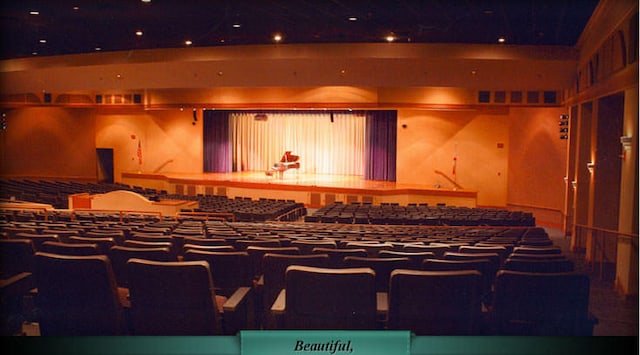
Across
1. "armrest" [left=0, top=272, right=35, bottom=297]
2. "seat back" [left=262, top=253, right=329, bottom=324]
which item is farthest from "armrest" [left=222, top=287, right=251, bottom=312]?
"armrest" [left=0, top=272, right=35, bottom=297]

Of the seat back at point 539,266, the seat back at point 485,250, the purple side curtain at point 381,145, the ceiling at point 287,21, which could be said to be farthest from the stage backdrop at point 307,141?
the seat back at point 539,266

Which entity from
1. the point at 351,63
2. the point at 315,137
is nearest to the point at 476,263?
the point at 351,63

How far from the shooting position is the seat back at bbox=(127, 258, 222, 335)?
3105 mm

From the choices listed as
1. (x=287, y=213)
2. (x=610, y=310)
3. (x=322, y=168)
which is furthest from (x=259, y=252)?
(x=322, y=168)

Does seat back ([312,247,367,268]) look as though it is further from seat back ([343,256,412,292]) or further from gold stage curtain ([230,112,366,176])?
gold stage curtain ([230,112,366,176])

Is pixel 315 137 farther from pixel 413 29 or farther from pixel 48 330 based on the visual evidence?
pixel 48 330

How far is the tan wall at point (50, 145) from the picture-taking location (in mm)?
25859

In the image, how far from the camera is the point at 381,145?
23469mm

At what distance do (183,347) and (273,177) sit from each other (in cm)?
2004

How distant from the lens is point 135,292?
318cm

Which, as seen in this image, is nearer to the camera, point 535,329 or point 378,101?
point 535,329

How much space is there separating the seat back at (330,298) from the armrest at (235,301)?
31cm

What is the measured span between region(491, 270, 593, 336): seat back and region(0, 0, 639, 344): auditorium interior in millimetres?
12

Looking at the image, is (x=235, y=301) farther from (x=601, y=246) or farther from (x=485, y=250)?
(x=601, y=246)
